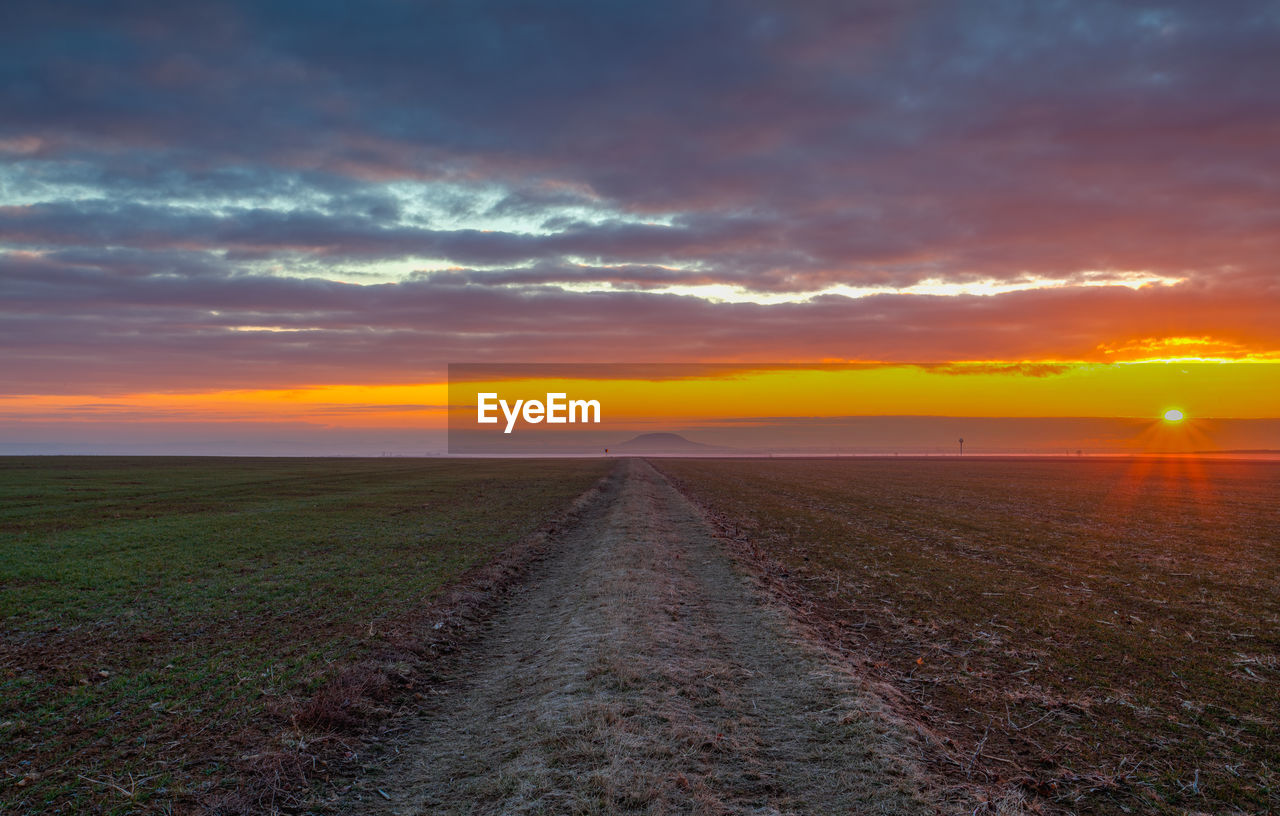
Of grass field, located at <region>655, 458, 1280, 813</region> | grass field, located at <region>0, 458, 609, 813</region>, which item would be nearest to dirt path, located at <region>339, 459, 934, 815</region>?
grass field, located at <region>655, 458, 1280, 813</region>

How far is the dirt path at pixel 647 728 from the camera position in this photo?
6.96m

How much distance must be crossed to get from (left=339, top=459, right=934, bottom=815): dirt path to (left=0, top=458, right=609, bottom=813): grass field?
2.30 m

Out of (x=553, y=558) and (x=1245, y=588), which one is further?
(x=553, y=558)

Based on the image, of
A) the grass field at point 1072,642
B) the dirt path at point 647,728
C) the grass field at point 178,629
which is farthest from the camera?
the grass field at point 178,629

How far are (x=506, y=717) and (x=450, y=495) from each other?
44755 millimetres

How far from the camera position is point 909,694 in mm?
10164

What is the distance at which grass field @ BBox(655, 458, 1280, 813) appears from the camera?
25.8ft

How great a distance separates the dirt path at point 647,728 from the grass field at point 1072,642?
3.94 ft

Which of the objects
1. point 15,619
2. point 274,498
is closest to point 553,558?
point 15,619

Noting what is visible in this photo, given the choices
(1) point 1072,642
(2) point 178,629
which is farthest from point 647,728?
(2) point 178,629

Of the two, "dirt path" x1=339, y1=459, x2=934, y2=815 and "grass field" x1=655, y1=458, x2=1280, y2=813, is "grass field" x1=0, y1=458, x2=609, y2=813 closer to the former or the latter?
"dirt path" x1=339, y1=459, x2=934, y2=815

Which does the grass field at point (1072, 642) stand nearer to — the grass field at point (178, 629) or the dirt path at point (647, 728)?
the dirt path at point (647, 728)

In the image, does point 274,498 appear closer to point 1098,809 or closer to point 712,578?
point 712,578

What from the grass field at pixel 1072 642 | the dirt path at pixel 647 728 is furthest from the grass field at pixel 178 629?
the grass field at pixel 1072 642
